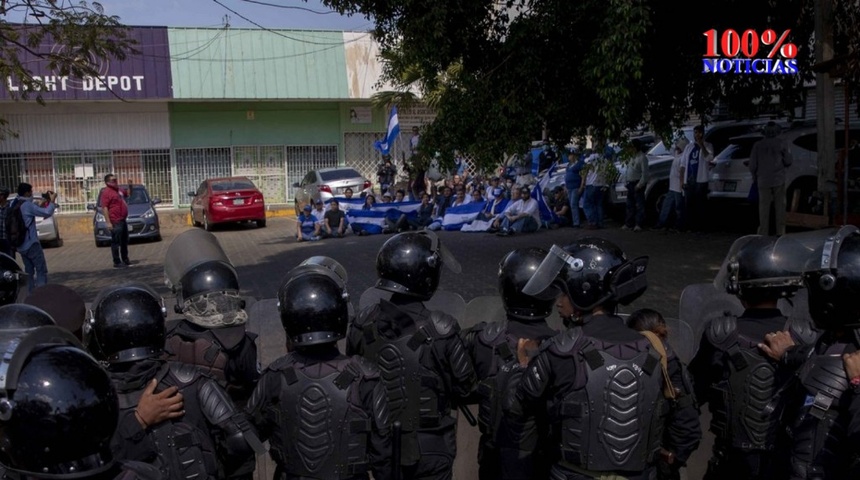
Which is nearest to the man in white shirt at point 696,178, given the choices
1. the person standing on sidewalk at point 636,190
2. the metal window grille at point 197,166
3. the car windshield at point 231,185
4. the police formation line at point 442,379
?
the person standing on sidewalk at point 636,190

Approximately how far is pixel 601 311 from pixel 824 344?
38.7 inches

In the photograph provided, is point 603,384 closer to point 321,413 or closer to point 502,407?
point 502,407

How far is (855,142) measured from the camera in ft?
42.3

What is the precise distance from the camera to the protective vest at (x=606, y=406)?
3.44 metres

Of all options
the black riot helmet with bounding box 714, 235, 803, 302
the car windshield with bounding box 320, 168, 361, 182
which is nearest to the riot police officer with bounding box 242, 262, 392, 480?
the black riot helmet with bounding box 714, 235, 803, 302

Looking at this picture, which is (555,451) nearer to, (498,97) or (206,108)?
(498,97)

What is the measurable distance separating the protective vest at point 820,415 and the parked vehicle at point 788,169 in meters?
10.3

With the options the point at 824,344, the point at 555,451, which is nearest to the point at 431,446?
the point at 555,451

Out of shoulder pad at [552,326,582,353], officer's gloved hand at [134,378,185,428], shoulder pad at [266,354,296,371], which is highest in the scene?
shoulder pad at [552,326,582,353]

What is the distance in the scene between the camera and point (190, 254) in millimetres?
5773

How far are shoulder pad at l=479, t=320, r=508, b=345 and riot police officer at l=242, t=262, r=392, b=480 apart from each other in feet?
2.98

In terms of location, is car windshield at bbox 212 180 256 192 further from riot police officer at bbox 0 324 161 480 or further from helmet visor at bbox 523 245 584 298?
riot police officer at bbox 0 324 161 480

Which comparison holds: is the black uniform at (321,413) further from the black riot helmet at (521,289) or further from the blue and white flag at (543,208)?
the blue and white flag at (543,208)

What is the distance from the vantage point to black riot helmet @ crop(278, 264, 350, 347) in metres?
3.71
